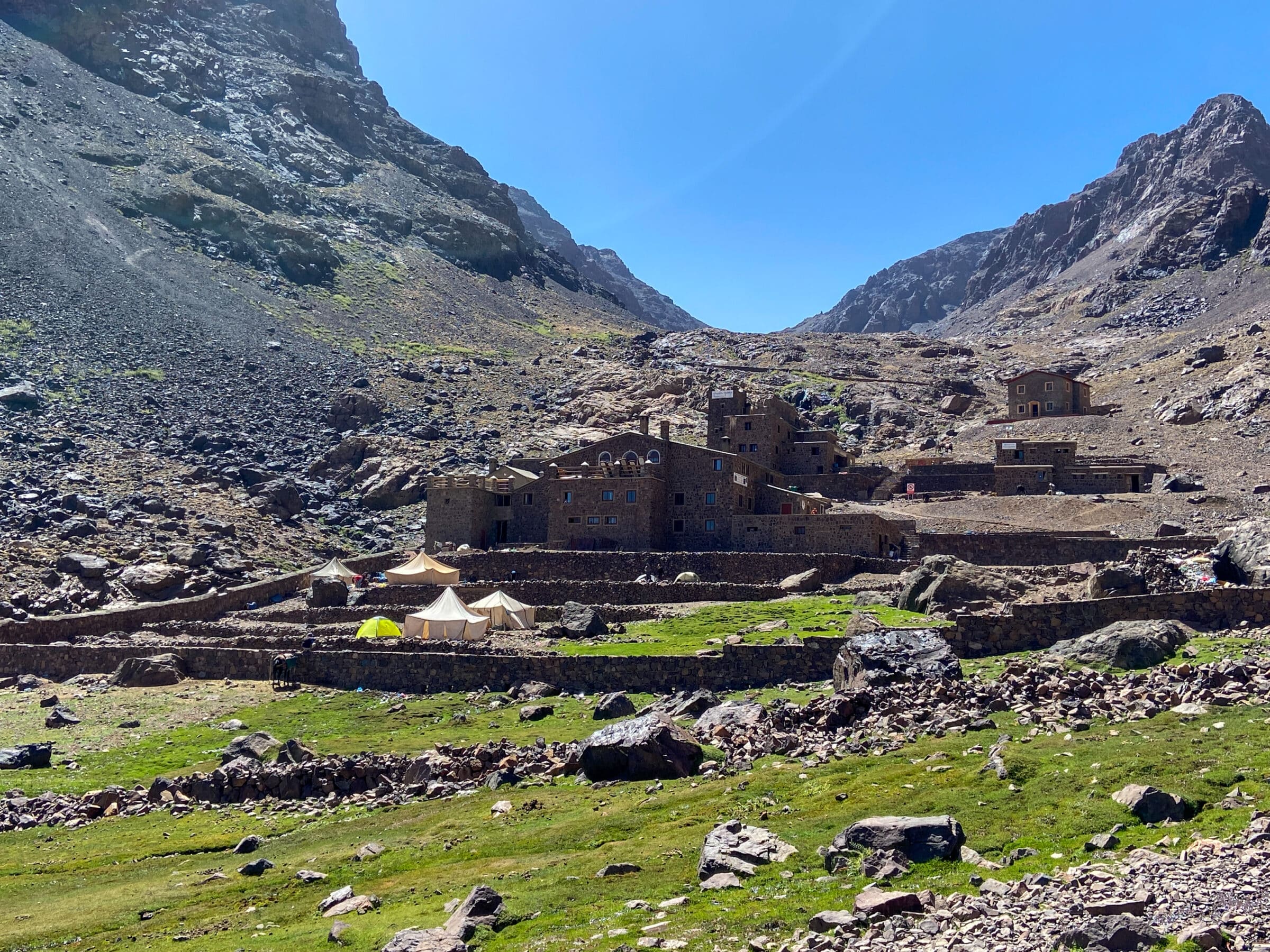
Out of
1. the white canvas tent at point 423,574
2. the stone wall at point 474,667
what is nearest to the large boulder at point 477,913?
the stone wall at point 474,667

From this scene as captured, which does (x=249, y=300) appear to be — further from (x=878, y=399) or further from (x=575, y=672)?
(x=575, y=672)

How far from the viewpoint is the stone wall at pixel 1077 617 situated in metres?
26.7

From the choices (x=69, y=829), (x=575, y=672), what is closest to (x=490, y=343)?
(x=575, y=672)

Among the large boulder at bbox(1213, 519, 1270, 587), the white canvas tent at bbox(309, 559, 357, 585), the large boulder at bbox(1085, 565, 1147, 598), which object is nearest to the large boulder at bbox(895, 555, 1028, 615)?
the large boulder at bbox(1085, 565, 1147, 598)

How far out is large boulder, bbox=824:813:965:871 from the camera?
12.9 meters

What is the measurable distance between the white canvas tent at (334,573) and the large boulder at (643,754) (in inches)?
1385

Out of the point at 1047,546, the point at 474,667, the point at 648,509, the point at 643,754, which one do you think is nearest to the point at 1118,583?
the point at 643,754

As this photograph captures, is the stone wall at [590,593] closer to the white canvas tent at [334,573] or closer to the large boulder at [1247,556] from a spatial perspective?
the white canvas tent at [334,573]

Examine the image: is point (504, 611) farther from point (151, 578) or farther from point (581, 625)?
point (151, 578)

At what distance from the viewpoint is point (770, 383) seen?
12162 cm

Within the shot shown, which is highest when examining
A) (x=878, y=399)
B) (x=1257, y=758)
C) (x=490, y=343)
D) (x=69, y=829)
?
(x=490, y=343)

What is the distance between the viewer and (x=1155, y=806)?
1306 centimetres

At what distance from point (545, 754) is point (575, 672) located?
32.0 feet

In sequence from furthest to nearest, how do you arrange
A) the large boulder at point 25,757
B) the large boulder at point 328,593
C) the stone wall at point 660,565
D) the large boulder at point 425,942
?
the large boulder at point 328,593, the stone wall at point 660,565, the large boulder at point 25,757, the large boulder at point 425,942
